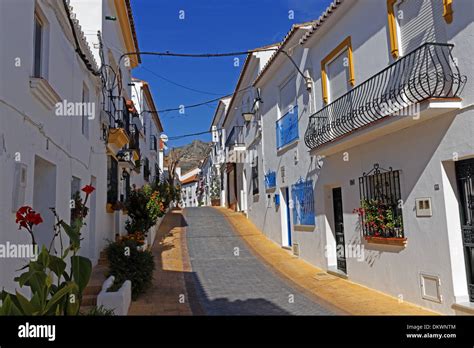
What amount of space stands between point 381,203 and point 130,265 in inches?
211

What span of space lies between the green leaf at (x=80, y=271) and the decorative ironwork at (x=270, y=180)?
1170cm

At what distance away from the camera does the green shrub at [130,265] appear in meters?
7.79

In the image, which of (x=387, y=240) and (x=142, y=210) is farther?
(x=142, y=210)

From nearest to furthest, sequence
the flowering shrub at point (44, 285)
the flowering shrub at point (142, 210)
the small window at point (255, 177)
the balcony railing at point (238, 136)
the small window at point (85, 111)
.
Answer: the flowering shrub at point (44, 285)
the small window at point (85, 111)
the flowering shrub at point (142, 210)
the small window at point (255, 177)
the balcony railing at point (238, 136)

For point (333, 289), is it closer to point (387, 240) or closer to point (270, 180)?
point (387, 240)

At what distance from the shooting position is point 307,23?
12.0 metres

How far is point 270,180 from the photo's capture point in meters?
15.6

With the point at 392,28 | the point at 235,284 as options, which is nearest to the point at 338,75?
the point at 392,28

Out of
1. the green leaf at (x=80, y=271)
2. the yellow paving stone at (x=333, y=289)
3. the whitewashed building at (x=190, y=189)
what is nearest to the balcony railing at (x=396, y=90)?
the yellow paving stone at (x=333, y=289)

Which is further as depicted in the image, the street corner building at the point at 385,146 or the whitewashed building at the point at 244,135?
the whitewashed building at the point at 244,135

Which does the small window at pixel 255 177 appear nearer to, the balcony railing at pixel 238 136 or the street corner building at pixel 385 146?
the balcony railing at pixel 238 136
